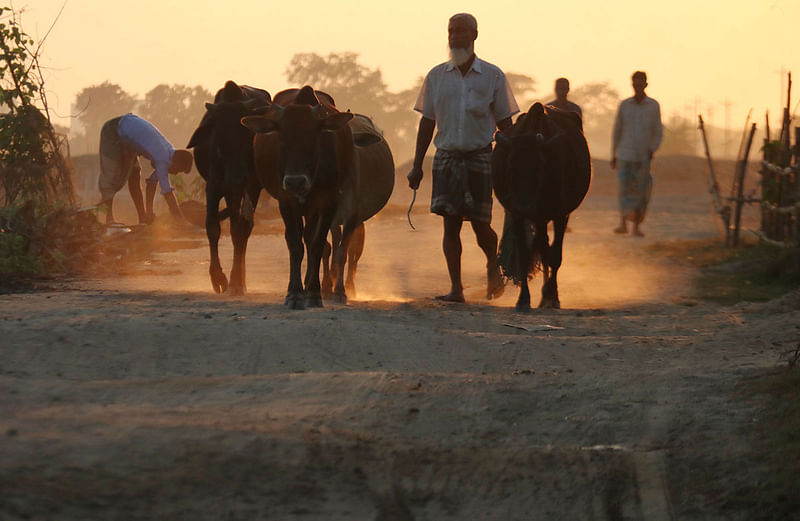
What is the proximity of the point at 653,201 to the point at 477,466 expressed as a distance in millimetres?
19087

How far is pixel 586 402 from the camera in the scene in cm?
455

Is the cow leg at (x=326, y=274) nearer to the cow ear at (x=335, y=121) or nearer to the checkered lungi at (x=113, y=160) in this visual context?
the cow ear at (x=335, y=121)

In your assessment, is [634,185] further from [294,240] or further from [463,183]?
[294,240]

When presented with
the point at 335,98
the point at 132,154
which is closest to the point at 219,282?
the point at 132,154

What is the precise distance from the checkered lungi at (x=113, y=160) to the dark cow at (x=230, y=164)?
3444 mm

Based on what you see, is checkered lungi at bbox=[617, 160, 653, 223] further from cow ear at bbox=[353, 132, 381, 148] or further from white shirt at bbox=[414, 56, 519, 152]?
cow ear at bbox=[353, 132, 381, 148]

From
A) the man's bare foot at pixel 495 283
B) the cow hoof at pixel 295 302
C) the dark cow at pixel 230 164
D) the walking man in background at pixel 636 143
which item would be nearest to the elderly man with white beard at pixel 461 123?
the man's bare foot at pixel 495 283


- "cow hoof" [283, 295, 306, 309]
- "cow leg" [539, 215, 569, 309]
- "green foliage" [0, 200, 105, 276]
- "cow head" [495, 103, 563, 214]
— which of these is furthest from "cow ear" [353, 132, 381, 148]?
"green foliage" [0, 200, 105, 276]

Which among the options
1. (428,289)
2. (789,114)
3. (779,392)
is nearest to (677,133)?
(789,114)

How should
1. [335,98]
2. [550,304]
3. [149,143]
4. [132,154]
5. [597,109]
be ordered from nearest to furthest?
[550,304] → [149,143] → [132,154] → [335,98] → [597,109]

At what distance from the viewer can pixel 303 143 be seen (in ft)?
23.5

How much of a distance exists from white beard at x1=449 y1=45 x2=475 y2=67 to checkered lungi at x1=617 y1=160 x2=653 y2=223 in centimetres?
623

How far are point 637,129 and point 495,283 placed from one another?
5.48m

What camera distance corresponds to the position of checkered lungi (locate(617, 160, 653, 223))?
14.1 meters
